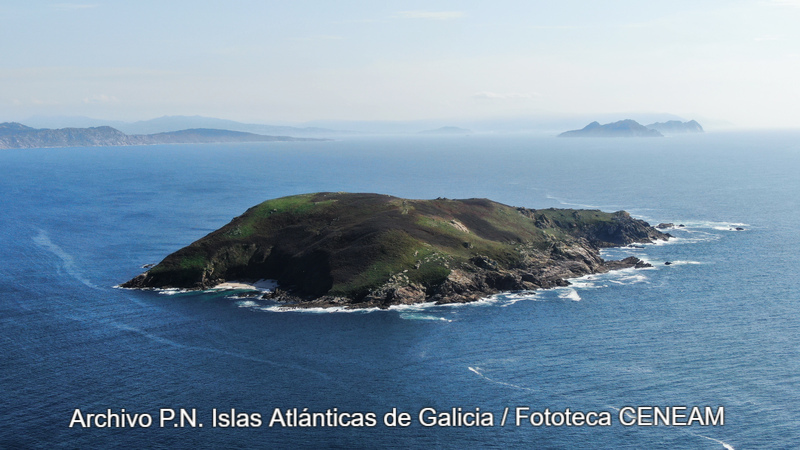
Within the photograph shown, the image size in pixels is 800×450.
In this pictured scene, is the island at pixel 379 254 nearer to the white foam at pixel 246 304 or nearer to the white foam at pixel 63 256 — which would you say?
the white foam at pixel 246 304

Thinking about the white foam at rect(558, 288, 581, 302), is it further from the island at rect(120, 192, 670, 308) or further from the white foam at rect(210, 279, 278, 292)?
the white foam at rect(210, 279, 278, 292)

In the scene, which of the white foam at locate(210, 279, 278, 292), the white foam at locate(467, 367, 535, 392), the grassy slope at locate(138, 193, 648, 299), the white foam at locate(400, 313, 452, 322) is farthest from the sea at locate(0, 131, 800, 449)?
the grassy slope at locate(138, 193, 648, 299)

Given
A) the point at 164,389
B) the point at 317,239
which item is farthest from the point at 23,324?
the point at 317,239

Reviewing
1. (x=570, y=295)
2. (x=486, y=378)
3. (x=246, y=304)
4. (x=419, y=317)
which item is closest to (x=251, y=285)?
(x=246, y=304)

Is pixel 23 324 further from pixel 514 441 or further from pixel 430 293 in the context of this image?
pixel 514 441

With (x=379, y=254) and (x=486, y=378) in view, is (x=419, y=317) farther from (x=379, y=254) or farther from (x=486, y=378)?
(x=486, y=378)

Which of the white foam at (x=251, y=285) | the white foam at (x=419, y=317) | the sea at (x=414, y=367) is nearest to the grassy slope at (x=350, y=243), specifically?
the white foam at (x=251, y=285)

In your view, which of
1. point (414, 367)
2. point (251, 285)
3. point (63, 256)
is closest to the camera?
point (414, 367)

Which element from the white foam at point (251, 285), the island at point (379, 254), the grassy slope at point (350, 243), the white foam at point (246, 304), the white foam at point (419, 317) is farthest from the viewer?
the white foam at point (251, 285)

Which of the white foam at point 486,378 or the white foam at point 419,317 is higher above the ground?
the white foam at point 419,317
